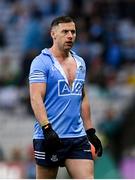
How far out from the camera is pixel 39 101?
8.97m

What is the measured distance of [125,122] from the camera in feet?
58.2

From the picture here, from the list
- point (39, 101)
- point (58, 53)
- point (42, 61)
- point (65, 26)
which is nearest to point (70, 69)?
point (58, 53)

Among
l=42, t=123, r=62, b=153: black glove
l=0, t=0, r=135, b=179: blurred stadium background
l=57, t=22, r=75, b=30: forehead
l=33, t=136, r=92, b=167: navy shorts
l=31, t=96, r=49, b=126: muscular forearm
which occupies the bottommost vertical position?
l=0, t=0, r=135, b=179: blurred stadium background

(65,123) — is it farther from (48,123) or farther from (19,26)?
(19,26)

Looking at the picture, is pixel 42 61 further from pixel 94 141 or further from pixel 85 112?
pixel 94 141

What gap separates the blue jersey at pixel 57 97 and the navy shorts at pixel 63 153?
2.4 inches

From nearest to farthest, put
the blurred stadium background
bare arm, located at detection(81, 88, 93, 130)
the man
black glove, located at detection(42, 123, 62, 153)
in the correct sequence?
black glove, located at detection(42, 123, 62, 153) < the man < bare arm, located at detection(81, 88, 93, 130) < the blurred stadium background

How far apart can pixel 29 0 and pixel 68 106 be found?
13.0 m

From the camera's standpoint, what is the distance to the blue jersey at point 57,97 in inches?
359

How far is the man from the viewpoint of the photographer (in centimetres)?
911

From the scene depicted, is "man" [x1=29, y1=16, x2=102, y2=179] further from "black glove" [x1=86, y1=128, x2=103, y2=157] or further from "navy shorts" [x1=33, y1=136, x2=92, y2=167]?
"black glove" [x1=86, y1=128, x2=103, y2=157]

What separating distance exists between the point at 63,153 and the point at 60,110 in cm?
43

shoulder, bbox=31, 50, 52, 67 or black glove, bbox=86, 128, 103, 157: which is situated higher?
shoulder, bbox=31, 50, 52, 67

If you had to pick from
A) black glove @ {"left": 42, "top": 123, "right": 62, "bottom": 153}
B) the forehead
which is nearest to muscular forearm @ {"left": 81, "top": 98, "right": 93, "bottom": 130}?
black glove @ {"left": 42, "top": 123, "right": 62, "bottom": 153}
